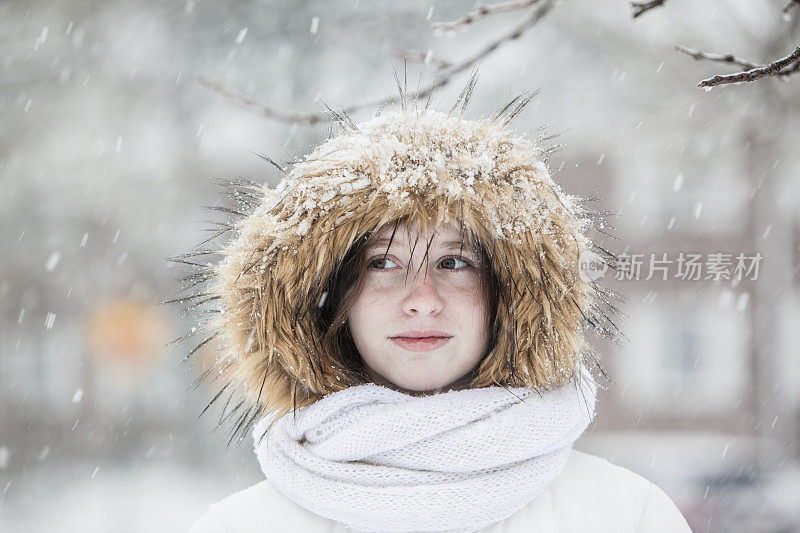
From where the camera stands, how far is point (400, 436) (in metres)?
1.86

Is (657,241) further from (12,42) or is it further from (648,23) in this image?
(12,42)

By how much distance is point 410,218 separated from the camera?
1886 millimetres

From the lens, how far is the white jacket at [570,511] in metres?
1.98

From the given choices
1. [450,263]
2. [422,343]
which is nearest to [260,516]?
[422,343]

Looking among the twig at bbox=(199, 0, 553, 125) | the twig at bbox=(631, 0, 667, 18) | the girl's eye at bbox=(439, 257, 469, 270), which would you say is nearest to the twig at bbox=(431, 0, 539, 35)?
the twig at bbox=(199, 0, 553, 125)

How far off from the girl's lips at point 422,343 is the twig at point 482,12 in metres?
0.81

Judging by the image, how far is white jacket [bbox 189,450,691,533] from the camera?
6.48 ft

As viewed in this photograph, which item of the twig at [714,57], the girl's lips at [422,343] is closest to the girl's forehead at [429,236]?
the girl's lips at [422,343]

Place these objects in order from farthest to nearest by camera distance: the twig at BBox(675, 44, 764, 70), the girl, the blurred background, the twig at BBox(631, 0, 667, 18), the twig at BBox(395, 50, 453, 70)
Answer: the blurred background
the girl
the twig at BBox(395, 50, 453, 70)
the twig at BBox(675, 44, 764, 70)
the twig at BBox(631, 0, 667, 18)

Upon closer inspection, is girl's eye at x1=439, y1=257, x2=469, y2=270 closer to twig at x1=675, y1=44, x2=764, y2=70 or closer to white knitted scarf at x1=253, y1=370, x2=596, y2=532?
white knitted scarf at x1=253, y1=370, x2=596, y2=532

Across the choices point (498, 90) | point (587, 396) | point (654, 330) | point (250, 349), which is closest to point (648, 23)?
point (498, 90)

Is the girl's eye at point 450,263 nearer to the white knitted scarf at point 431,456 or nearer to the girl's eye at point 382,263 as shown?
the girl's eye at point 382,263

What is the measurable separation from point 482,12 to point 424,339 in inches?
34.2

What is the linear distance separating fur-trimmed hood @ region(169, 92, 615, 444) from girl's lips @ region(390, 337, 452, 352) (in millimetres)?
168
